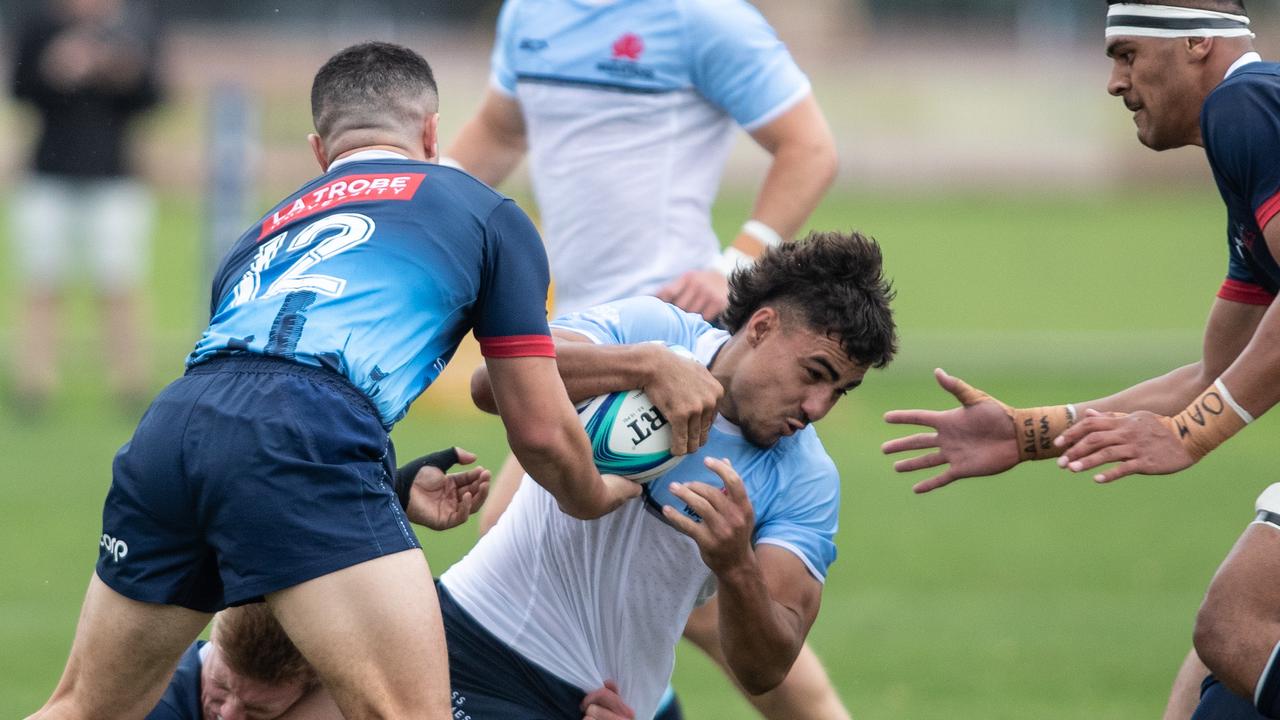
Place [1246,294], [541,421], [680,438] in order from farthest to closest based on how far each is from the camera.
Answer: [1246,294], [680,438], [541,421]

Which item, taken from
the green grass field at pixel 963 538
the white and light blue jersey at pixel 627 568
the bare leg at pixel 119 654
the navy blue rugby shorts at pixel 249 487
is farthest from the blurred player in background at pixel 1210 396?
the green grass field at pixel 963 538

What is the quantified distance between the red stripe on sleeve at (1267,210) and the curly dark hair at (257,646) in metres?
2.75

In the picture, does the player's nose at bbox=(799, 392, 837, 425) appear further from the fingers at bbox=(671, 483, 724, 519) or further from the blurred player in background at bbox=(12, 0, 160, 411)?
the blurred player in background at bbox=(12, 0, 160, 411)

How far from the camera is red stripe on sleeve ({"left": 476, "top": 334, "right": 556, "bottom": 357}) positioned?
429 cm

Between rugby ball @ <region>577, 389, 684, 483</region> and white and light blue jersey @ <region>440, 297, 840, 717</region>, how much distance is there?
0.87 feet

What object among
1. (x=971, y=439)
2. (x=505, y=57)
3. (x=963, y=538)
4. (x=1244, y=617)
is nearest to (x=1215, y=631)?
(x=1244, y=617)

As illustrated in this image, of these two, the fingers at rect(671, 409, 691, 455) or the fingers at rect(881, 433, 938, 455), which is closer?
the fingers at rect(671, 409, 691, 455)

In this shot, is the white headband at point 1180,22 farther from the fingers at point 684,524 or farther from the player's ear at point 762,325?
the fingers at point 684,524

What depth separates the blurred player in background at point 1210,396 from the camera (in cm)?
460

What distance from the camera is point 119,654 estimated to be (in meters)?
4.24

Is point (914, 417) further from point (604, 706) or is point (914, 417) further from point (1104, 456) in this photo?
point (604, 706)

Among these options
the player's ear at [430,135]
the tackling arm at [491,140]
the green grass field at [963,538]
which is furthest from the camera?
the green grass field at [963,538]

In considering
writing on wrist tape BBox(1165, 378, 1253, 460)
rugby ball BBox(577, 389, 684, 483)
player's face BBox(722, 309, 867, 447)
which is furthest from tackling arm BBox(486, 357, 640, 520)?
writing on wrist tape BBox(1165, 378, 1253, 460)

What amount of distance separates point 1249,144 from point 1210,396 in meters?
0.67
